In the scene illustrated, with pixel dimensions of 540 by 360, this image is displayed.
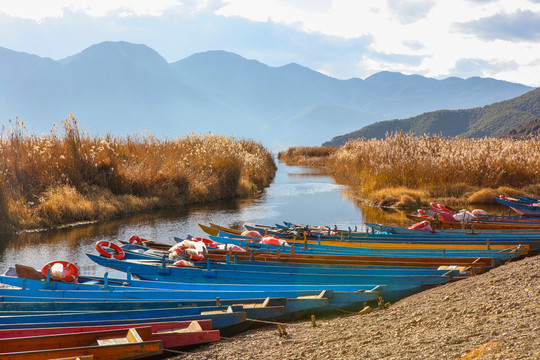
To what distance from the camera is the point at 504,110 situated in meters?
88.1

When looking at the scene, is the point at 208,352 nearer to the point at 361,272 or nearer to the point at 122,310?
the point at 122,310

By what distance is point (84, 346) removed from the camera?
19.2ft

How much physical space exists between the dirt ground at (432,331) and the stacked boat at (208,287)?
0.35 meters

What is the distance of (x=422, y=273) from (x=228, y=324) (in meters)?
3.71

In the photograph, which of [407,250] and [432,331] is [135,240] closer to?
[407,250]

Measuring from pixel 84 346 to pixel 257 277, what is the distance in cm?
359

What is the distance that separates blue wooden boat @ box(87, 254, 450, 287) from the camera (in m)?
8.28

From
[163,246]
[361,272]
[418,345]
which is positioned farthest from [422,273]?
[163,246]

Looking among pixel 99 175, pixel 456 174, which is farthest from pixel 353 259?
pixel 456 174

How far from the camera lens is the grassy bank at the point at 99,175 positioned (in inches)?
687

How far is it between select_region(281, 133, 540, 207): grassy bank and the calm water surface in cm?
184

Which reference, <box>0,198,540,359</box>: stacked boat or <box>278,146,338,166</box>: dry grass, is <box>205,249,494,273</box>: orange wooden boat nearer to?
<box>0,198,540,359</box>: stacked boat

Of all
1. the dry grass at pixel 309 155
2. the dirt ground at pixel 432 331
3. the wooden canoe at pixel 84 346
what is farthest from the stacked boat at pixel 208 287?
the dry grass at pixel 309 155

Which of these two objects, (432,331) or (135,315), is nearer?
(432,331)
